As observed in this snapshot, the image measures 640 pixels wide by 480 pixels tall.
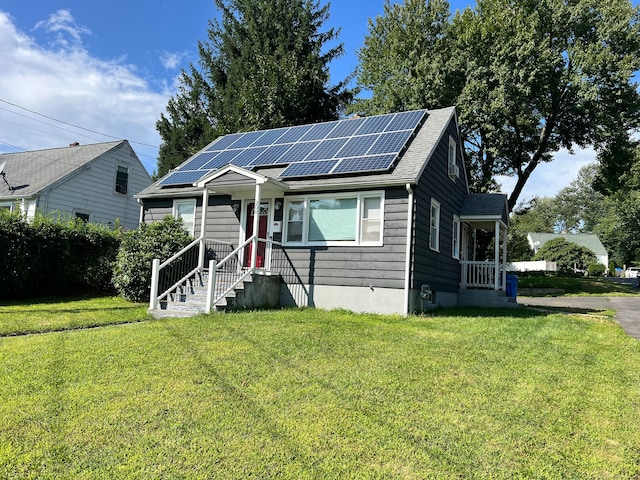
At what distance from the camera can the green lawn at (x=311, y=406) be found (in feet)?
10.9

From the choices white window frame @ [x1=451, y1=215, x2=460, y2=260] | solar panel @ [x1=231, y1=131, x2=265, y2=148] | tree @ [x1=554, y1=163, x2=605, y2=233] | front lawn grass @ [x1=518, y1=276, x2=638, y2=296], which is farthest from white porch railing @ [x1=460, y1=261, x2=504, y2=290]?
tree @ [x1=554, y1=163, x2=605, y2=233]

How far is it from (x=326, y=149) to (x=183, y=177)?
440 cm

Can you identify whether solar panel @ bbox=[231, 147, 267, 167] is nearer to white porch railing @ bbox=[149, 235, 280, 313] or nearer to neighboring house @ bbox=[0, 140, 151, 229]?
white porch railing @ bbox=[149, 235, 280, 313]

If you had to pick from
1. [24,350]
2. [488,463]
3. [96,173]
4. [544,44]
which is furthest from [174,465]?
[544,44]

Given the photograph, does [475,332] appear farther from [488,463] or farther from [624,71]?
[624,71]

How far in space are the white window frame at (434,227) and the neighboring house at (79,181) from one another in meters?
15.1

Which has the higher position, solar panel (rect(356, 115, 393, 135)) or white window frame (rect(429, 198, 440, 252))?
solar panel (rect(356, 115, 393, 135))

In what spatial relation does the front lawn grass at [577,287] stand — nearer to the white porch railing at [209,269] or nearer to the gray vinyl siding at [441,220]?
the gray vinyl siding at [441,220]

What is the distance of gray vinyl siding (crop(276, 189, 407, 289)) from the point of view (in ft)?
35.2

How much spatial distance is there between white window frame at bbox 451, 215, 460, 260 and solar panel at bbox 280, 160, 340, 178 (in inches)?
194

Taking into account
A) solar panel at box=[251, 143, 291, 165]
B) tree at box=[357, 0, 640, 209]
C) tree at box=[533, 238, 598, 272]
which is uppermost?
tree at box=[357, 0, 640, 209]

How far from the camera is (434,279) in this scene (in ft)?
40.9

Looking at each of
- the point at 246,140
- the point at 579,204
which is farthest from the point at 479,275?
the point at 579,204

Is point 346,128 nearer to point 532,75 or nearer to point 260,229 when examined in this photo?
point 260,229
